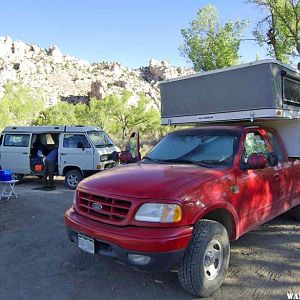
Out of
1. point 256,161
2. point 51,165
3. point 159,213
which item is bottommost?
point 51,165

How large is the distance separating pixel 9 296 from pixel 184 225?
6.61 ft

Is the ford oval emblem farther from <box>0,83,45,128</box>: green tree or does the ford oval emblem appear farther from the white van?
<box>0,83,45,128</box>: green tree

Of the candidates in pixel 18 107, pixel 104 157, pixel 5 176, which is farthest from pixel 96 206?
pixel 18 107

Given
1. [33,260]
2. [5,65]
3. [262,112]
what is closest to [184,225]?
[33,260]

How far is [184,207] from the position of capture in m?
3.47

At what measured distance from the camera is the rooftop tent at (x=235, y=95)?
5496 mm

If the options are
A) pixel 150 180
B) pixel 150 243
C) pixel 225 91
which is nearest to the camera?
pixel 150 243

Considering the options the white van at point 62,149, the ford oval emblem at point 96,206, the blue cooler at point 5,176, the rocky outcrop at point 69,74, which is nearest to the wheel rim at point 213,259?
the ford oval emblem at point 96,206

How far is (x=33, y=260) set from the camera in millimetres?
4766

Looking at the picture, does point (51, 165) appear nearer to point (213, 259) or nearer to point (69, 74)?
point (213, 259)

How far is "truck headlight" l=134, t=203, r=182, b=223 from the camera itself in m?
3.43

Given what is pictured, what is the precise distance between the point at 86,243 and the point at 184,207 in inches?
46.4

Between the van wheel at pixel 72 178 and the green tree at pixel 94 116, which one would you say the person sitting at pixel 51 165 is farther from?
the green tree at pixel 94 116

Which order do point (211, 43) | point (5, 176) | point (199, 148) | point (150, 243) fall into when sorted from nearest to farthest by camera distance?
point (150, 243)
point (199, 148)
point (5, 176)
point (211, 43)
